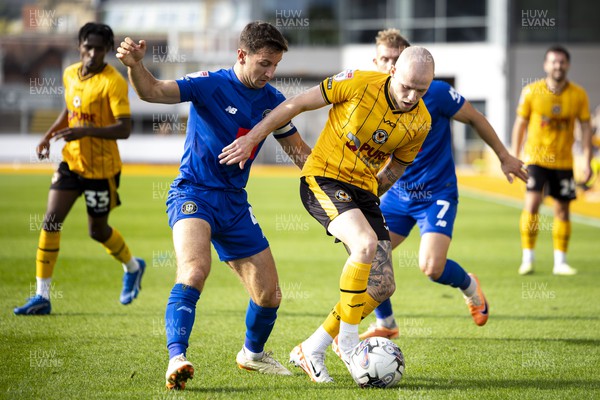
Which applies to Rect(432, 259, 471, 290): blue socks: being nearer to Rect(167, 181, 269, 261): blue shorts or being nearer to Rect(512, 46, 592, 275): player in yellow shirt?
Rect(167, 181, 269, 261): blue shorts

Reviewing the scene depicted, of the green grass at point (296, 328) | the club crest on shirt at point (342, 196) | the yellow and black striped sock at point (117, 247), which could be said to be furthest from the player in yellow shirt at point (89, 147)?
the club crest on shirt at point (342, 196)

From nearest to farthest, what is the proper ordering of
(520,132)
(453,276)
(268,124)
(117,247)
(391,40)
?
(268,124) → (391,40) → (453,276) → (117,247) → (520,132)

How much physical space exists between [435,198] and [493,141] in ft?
2.42

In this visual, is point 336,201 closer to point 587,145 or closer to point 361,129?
point 361,129

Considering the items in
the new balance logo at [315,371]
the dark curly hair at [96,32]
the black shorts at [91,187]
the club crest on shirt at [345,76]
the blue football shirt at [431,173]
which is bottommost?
the new balance logo at [315,371]

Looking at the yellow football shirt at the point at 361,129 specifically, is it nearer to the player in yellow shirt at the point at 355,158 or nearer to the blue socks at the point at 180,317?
the player in yellow shirt at the point at 355,158

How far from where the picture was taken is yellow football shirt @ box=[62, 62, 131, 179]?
7.52 meters

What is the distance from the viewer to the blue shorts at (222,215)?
514 centimetres

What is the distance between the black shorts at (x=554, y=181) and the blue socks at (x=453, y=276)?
3647 mm

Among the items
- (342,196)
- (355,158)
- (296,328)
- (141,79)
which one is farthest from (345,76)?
(296,328)

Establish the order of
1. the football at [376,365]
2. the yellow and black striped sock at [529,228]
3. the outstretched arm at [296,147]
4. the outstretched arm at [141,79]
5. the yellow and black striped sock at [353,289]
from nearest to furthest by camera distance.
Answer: the outstretched arm at [141,79] → the football at [376,365] → the yellow and black striped sock at [353,289] → the outstretched arm at [296,147] → the yellow and black striped sock at [529,228]

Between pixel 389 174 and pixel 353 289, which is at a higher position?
pixel 389 174

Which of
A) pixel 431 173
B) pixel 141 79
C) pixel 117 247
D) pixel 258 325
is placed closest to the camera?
pixel 141 79

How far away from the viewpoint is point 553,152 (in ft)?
33.5
